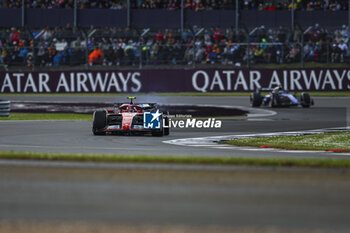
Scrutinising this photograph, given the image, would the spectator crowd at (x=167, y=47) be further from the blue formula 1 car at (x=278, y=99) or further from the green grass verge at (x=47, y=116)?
the green grass verge at (x=47, y=116)

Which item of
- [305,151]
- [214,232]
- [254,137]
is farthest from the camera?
[254,137]

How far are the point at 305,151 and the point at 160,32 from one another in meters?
18.5

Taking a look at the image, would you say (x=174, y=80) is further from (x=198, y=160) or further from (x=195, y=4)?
(x=198, y=160)

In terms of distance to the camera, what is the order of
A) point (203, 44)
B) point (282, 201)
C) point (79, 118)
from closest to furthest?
point (282, 201)
point (79, 118)
point (203, 44)

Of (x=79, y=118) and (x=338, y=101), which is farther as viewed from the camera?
(x=338, y=101)

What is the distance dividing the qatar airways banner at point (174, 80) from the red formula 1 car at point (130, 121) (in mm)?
15315

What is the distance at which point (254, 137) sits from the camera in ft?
45.5

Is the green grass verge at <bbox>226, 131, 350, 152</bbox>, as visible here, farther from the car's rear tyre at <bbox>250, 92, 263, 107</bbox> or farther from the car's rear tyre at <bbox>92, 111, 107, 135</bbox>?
the car's rear tyre at <bbox>250, 92, 263, 107</bbox>

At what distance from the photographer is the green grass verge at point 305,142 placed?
1203 cm

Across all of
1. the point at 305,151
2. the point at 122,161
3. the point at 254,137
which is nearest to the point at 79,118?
the point at 254,137

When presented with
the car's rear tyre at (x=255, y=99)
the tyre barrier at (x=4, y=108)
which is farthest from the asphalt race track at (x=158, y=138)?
the tyre barrier at (x=4, y=108)

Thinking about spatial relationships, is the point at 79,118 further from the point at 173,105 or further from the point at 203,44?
the point at 203,44

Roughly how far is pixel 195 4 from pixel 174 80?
653 cm

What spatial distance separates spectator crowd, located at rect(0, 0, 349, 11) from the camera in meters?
34.2
